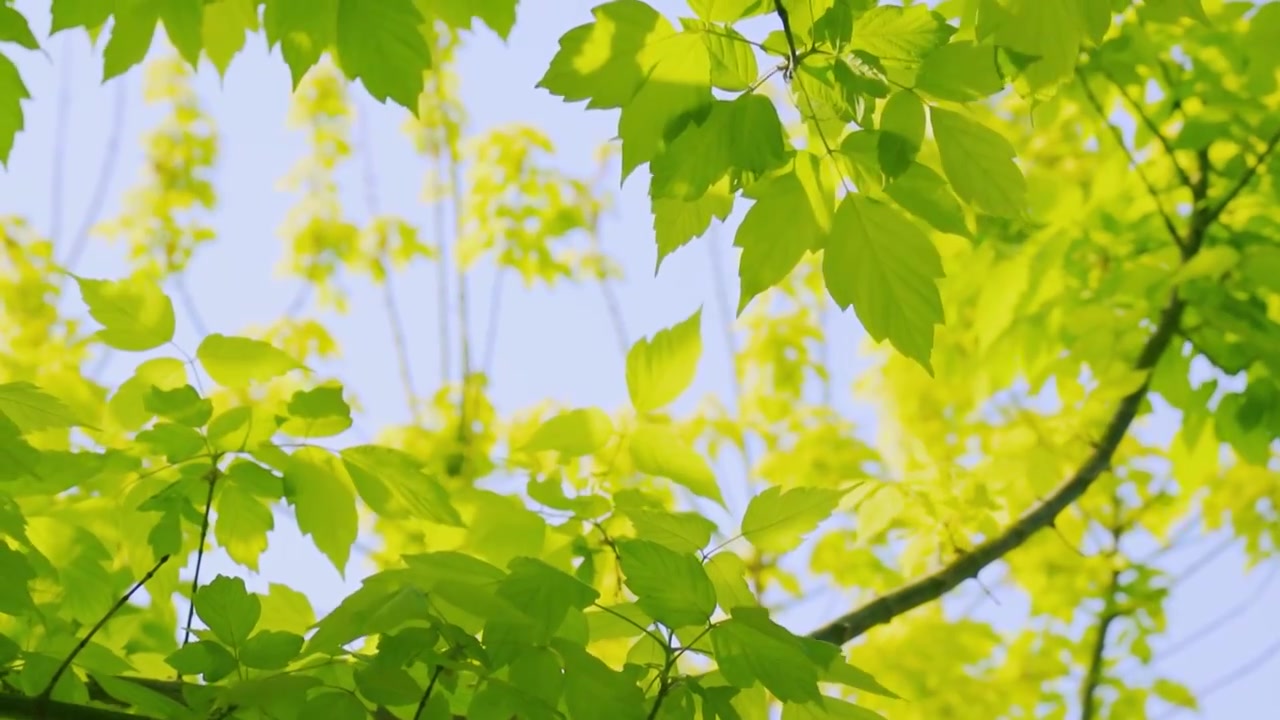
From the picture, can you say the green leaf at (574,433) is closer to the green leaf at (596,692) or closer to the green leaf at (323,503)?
the green leaf at (323,503)

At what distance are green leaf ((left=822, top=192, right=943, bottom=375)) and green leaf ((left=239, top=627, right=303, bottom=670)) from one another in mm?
531

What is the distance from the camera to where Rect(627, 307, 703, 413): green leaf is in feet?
4.07

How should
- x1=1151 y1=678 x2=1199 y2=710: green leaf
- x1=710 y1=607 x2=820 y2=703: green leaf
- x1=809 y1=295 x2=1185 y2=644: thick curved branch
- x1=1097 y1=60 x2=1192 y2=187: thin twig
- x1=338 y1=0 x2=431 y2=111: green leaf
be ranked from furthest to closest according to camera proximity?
x1=1151 y1=678 x2=1199 y2=710: green leaf, x1=1097 y1=60 x2=1192 y2=187: thin twig, x1=809 y1=295 x2=1185 y2=644: thick curved branch, x1=338 y1=0 x2=431 y2=111: green leaf, x1=710 y1=607 x2=820 y2=703: green leaf

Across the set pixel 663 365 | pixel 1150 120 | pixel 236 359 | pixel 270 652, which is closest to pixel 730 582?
pixel 663 365

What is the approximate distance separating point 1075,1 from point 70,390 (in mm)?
1681

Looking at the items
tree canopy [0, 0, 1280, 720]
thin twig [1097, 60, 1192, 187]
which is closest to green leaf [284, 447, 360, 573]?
tree canopy [0, 0, 1280, 720]

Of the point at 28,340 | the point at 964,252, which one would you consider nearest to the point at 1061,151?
the point at 964,252

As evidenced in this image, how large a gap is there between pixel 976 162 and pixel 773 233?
178 millimetres

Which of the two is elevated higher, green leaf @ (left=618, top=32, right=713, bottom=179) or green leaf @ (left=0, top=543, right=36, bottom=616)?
green leaf @ (left=618, top=32, right=713, bottom=179)

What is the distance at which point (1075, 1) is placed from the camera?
854 millimetres

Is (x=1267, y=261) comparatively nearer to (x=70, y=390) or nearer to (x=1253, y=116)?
(x=1253, y=116)

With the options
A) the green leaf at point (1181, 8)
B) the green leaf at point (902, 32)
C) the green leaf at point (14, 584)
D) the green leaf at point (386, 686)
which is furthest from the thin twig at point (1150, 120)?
the green leaf at point (14, 584)

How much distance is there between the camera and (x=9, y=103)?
3.42ft

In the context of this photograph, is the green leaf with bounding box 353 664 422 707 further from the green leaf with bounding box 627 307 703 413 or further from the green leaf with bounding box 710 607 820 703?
the green leaf with bounding box 627 307 703 413
